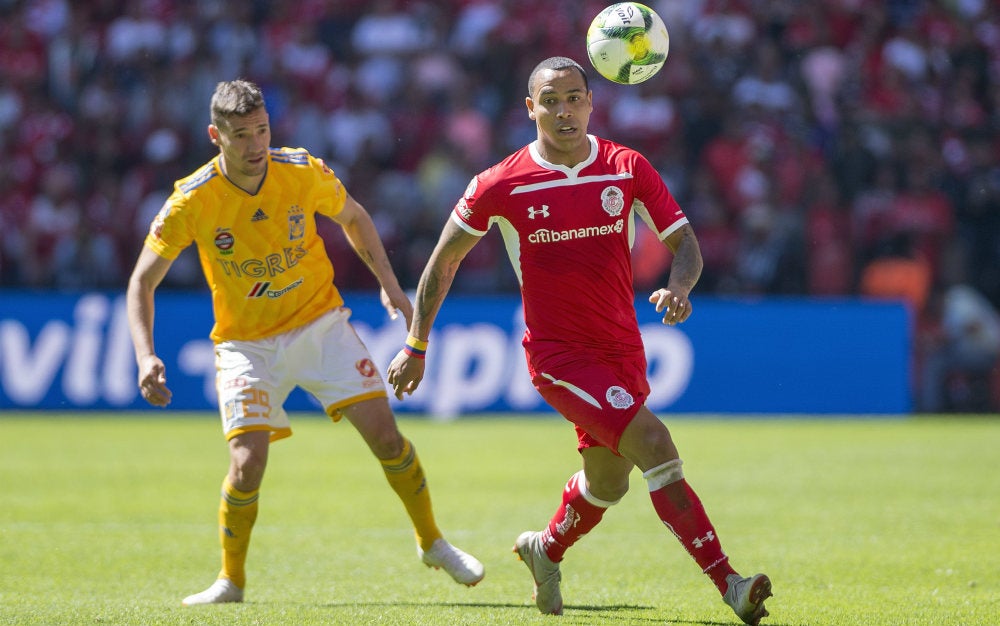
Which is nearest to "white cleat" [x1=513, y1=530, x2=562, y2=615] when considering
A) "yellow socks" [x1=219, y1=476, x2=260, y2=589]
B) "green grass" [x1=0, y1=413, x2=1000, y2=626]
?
"green grass" [x1=0, y1=413, x2=1000, y2=626]

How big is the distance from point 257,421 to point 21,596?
1.51m

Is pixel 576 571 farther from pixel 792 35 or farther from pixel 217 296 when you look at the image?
pixel 792 35

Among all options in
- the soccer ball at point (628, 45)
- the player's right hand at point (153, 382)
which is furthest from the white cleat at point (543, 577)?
the soccer ball at point (628, 45)

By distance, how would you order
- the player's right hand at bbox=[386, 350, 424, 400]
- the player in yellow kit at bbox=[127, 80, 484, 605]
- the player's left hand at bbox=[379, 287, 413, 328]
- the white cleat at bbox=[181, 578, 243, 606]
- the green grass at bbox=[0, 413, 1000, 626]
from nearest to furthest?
the player's right hand at bbox=[386, 350, 424, 400] → the green grass at bbox=[0, 413, 1000, 626] → the white cleat at bbox=[181, 578, 243, 606] → the player in yellow kit at bbox=[127, 80, 484, 605] → the player's left hand at bbox=[379, 287, 413, 328]

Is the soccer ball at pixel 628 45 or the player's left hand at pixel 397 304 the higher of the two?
the soccer ball at pixel 628 45

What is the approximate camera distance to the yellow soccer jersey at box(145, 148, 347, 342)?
7277 millimetres

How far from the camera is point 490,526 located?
32.5 ft

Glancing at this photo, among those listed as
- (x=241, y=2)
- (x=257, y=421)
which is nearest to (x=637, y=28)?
(x=257, y=421)

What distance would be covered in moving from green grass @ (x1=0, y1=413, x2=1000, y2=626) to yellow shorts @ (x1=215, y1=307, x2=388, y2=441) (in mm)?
1022

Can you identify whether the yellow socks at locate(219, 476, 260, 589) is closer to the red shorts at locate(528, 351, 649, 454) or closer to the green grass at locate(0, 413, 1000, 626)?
the green grass at locate(0, 413, 1000, 626)

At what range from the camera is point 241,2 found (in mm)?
22016

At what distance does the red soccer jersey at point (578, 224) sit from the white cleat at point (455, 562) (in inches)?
59.4

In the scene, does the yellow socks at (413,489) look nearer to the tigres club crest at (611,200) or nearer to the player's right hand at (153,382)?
the player's right hand at (153,382)

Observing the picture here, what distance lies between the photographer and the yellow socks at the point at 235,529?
7.26m
